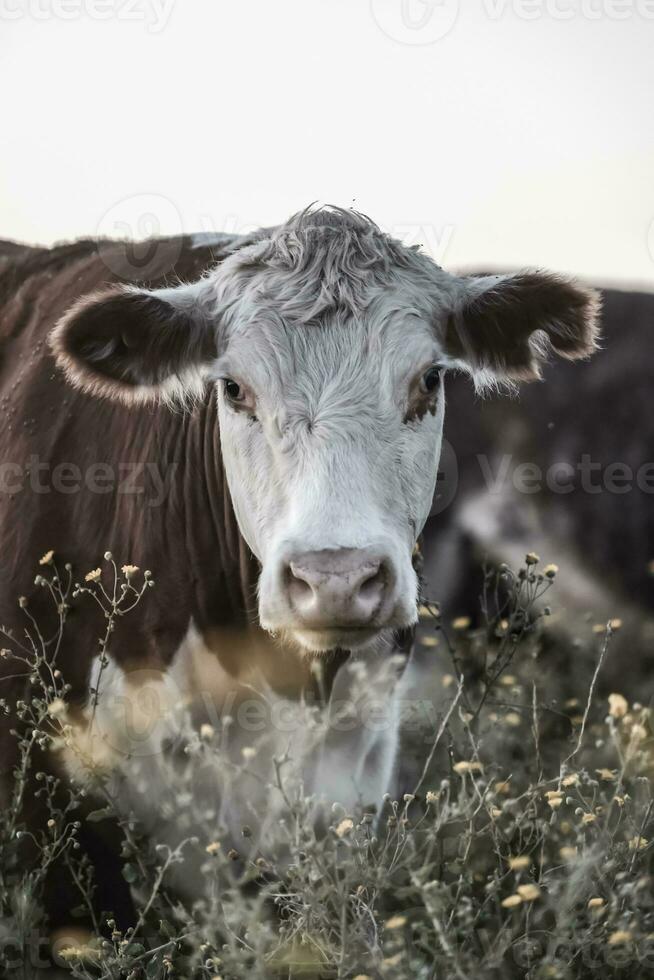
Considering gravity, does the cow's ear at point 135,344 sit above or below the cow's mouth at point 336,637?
above

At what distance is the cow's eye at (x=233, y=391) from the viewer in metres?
4.01

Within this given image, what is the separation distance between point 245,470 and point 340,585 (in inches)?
33.1

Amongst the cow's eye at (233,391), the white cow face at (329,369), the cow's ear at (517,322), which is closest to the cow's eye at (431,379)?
the white cow face at (329,369)

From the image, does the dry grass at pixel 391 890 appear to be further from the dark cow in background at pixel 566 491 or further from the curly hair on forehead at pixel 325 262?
the dark cow in background at pixel 566 491

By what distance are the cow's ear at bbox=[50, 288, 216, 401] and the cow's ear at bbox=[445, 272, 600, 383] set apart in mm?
936

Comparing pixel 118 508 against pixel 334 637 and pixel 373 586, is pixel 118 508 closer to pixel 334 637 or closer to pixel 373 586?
pixel 334 637

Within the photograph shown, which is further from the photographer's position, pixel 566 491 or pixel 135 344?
pixel 566 491

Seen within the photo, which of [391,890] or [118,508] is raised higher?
[118,508]

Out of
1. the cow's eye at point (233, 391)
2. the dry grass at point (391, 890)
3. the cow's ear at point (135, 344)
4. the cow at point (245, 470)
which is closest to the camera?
the dry grass at point (391, 890)

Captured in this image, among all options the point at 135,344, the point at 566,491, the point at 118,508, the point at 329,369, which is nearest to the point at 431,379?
the point at 329,369

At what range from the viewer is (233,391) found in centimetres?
404

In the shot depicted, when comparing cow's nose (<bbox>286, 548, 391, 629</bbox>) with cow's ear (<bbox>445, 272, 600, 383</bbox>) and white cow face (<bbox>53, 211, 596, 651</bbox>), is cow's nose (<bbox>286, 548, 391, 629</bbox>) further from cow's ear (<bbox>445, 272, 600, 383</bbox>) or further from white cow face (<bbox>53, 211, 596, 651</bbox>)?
cow's ear (<bbox>445, 272, 600, 383</bbox>)

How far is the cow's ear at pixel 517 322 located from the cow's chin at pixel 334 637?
4.20 feet

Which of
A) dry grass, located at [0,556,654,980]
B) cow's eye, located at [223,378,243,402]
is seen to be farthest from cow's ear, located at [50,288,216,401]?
dry grass, located at [0,556,654,980]
